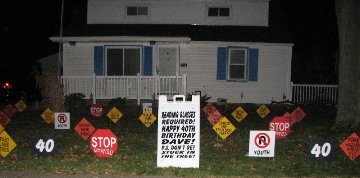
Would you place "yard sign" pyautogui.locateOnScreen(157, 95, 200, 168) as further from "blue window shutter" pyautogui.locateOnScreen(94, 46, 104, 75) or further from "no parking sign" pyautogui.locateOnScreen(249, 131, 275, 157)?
"blue window shutter" pyautogui.locateOnScreen(94, 46, 104, 75)

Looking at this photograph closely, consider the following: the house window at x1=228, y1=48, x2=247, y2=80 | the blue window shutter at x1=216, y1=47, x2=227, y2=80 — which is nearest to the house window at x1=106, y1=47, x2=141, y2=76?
the blue window shutter at x1=216, y1=47, x2=227, y2=80

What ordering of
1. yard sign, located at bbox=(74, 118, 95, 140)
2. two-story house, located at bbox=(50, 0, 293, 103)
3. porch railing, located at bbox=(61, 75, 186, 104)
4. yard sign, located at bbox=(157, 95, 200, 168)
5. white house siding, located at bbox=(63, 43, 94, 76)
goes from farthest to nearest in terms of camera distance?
white house siding, located at bbox=(63, 43, 94, 76) → two-story house, located at bbox=(50, 0, 293, 103) → porch railing, located at bbox=(61, 75, 186, 104) → yard sign, located at bbox=(74, 118, 95, 140) → yard sign, located at bbox=(157, 95, 200, 168)

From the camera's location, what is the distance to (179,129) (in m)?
7.25

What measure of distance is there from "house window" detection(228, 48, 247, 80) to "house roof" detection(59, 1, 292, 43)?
2.30 ft

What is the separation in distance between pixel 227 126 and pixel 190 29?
30.7ft

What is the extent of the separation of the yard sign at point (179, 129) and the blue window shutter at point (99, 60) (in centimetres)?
1032

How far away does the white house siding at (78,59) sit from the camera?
16984 millimetres

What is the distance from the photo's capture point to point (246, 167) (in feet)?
24.7

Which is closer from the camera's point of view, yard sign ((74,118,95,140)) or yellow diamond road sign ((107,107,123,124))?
yard sign ((74,118,95,140))

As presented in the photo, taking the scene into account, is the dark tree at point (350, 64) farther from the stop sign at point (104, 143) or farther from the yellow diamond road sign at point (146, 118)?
the stop sign at point (104, 143)

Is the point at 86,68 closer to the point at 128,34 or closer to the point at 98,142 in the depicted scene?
the point at 128,34

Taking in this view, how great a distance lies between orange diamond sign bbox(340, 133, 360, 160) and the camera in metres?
7.65

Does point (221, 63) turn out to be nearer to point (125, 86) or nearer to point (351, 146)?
point (125, 86)

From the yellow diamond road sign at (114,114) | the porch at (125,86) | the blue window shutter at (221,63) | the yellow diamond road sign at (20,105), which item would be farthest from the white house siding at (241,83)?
the yellow diamond road sign at (20,105)
